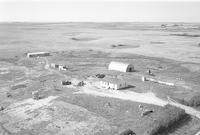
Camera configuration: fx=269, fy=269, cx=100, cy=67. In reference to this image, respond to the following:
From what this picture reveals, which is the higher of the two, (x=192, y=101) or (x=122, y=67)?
(x=122, y=67)

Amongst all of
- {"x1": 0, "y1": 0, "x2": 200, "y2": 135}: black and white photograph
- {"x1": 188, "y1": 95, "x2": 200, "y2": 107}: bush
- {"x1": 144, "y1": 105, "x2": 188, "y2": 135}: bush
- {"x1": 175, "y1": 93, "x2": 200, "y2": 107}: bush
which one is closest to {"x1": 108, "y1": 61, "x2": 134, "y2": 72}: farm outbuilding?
{"x1": 0, "y1": 0, "x2": 200, "y2": 135}: black and white photograph

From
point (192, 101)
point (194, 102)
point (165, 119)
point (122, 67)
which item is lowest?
point (194, 102)

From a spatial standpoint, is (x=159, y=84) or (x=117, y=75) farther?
(x=117, y=75)

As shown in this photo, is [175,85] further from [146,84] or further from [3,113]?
[3,113]

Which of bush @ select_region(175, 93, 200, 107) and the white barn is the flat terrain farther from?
the white barn

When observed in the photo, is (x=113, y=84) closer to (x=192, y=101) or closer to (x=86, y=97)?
(x=86, y=97)

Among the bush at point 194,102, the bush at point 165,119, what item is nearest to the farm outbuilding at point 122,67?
the bush at point 194,102

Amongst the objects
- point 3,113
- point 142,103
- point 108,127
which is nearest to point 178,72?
point 142,103

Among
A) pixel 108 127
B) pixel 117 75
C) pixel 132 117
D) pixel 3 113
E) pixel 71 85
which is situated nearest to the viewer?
pixel 108 127

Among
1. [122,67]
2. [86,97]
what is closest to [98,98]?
[86,97]

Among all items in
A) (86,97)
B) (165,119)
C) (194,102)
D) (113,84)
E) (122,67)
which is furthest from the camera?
(122,67)
